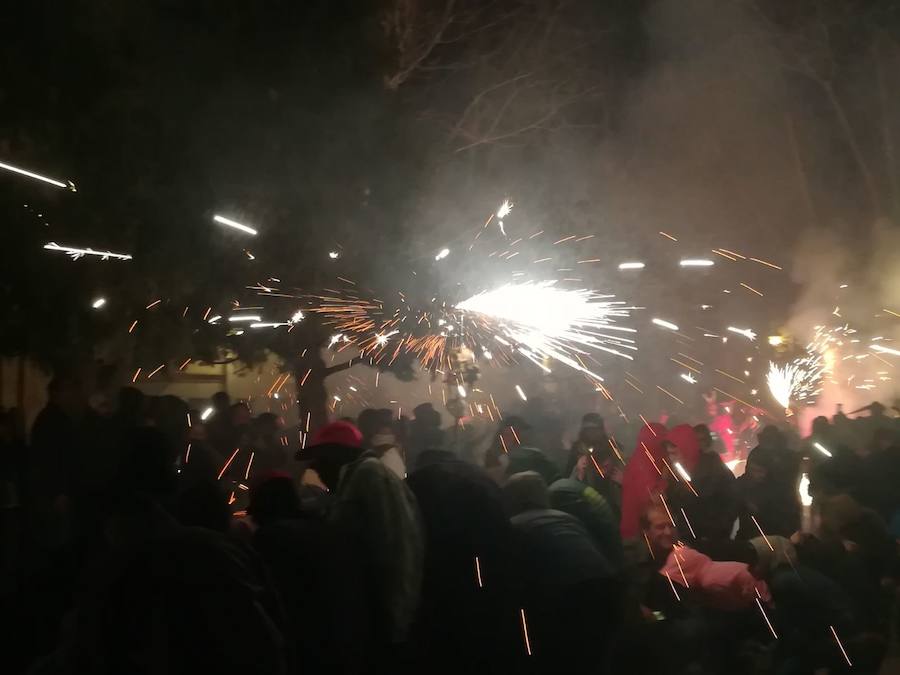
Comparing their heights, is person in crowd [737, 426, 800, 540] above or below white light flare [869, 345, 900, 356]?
below

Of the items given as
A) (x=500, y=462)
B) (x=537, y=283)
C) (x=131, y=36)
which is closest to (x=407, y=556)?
(x=500, y=462)

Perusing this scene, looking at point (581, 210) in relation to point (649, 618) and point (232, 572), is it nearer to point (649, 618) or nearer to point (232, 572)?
point (649, 618)

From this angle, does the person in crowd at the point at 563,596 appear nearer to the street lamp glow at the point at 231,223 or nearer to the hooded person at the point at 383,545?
the hooded person at the point at 383,545

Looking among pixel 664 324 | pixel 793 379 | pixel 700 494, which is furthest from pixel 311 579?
pixel 793 379

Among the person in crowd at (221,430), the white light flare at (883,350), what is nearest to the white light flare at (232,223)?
the person in crowd at (221,430)

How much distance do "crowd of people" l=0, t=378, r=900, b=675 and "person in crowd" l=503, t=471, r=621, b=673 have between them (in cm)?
1

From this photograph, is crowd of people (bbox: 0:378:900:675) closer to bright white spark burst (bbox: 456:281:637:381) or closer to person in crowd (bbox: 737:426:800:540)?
person in crowd (bbox: 737:426:800:540)

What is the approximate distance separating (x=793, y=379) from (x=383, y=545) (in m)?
19.0

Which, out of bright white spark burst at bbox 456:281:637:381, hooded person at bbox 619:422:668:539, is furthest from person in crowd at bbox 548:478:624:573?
bright white spark burst at bbox 456:281:637:381

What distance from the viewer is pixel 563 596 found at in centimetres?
455

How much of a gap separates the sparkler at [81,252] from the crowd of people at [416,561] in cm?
150

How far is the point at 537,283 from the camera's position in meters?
11.9

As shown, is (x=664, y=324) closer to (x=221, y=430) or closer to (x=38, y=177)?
(x=221, y=430)

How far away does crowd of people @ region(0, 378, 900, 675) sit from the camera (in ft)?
9.68
